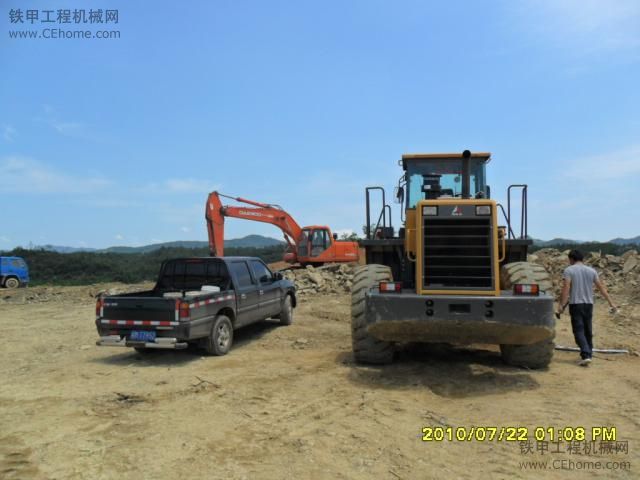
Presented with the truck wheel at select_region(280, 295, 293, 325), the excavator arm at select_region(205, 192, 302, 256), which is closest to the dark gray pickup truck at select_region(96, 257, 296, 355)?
the truck wheel at select_region(280, 295, 293, 325)

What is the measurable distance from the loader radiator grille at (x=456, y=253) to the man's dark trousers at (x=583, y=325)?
2056 mm

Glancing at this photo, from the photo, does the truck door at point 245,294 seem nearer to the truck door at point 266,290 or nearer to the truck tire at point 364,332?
the truck door at point 266,290

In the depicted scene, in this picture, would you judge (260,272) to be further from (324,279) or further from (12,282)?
(12,282)

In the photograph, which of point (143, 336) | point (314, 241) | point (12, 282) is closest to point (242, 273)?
point (143, 336)

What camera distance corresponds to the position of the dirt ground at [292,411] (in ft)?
13.4

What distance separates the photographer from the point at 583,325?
7418mm

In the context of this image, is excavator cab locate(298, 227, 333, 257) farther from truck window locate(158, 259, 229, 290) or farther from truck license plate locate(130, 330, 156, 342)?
truck license plate locate(130, 330, 156, 342)

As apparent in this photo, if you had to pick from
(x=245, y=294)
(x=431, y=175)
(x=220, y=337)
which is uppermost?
(x=431, y=175)

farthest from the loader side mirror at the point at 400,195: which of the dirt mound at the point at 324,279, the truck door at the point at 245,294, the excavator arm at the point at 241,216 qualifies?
the excavator arm at the point at 241,216

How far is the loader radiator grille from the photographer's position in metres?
6.34

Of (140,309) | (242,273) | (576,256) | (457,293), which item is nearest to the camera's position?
(457,293)

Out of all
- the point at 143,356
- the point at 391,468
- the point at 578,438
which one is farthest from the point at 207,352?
the point at 578,438

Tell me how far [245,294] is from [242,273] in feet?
1.70

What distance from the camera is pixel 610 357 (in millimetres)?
Answer: 7926
